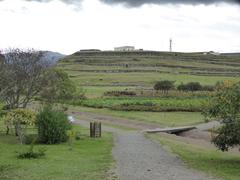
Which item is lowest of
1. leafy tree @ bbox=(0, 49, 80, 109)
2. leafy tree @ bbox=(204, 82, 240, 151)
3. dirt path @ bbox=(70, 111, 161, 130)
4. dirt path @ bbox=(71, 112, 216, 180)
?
dirt path @ bbox=(70, 111, 161, 130)

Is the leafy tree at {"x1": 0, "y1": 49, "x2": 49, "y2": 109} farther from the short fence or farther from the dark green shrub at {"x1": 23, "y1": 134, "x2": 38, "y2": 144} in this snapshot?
the short fence

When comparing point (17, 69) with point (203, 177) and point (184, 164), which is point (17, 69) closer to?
point (184, 164)

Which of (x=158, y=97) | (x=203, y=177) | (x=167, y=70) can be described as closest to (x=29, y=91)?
(x=203, y=177)

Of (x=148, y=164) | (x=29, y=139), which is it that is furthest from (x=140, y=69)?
(x=148, y=164)

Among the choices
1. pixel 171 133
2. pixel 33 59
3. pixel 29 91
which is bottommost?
pixel 171 133

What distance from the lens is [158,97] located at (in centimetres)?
7312

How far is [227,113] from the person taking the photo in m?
22.8

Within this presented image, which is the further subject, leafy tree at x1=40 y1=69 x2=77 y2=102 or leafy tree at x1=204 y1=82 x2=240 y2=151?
leafy tree at x1=40 y1=69 x2=77 y2=102

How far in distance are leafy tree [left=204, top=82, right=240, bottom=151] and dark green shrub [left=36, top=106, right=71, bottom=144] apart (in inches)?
453

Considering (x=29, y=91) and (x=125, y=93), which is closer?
(x=29, y=91)

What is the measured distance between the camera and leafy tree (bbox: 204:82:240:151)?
22.5 meters

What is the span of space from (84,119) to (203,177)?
3843cm

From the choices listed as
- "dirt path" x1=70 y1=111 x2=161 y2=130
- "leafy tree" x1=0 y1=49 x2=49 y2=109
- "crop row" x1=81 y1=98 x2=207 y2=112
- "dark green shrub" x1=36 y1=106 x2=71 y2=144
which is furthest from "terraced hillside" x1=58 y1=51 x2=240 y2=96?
"dark green shrub" x1=36 y1=106 x2=71 y2=144

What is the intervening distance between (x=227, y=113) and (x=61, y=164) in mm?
7789
